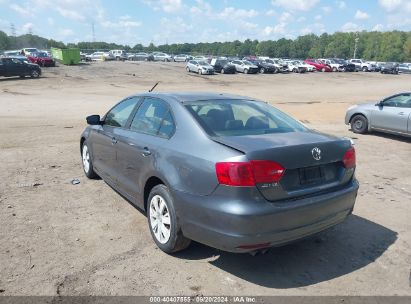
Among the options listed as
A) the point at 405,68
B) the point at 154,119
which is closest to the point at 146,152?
the point at 154,119

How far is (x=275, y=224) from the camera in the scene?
10.9ft

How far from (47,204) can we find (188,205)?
272 cm

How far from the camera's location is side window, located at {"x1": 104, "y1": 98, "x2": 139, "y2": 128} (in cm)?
509

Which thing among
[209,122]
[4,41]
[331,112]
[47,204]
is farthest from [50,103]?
[4,41]

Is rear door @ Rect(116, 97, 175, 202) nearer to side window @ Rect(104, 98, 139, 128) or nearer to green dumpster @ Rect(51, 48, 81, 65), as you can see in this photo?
side window @ Rect(104, 98, 139, 128)

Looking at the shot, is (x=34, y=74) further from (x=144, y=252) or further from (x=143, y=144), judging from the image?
(x=144, y=252)

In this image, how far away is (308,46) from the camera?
518 ft

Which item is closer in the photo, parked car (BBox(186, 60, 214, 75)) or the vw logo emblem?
the vw logo emblem

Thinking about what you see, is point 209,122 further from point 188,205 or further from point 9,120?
point 9,120

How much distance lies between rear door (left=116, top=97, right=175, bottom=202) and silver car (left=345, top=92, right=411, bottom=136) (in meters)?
8.27

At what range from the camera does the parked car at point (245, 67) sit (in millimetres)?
49375

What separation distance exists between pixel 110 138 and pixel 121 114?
357 mm

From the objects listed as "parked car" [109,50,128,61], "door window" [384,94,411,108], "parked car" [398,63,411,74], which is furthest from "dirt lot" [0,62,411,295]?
"parked car" [398,63,411,74]

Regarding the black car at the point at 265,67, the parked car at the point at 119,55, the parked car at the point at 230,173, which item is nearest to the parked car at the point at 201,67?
the black car at the point at 265,67
